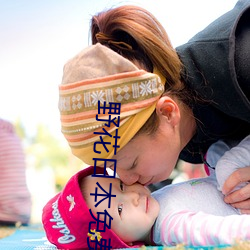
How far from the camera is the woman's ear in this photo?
943 millimetres

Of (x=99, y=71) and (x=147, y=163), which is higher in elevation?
(x=99, y=71)

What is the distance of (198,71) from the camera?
99 centimetres

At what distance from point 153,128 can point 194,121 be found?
Result: 167mm

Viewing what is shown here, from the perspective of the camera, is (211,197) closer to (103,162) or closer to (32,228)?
(103,162)

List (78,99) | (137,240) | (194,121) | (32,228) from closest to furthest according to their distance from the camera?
(78,99) < (137,240) < (194,121) < (32,228)

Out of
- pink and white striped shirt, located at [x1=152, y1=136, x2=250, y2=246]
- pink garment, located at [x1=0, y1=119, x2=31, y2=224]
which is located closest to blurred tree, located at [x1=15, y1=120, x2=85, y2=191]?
pink garment, located at [x1=0, y1=119, x2=31, y2=224]

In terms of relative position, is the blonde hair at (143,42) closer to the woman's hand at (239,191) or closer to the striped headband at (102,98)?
the striped headband at (102,98)

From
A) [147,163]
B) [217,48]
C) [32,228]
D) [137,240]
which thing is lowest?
[32,228]

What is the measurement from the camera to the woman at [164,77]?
0.91 meters

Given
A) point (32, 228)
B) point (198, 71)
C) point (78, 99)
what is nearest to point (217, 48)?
point (198, 71)

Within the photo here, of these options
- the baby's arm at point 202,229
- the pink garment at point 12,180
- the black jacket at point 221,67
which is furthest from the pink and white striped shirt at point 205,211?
the pink garment at point 12,180

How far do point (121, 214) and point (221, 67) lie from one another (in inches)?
14.1

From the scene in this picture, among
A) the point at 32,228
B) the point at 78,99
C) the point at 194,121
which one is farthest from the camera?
the point at 32,228

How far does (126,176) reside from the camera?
965mm
